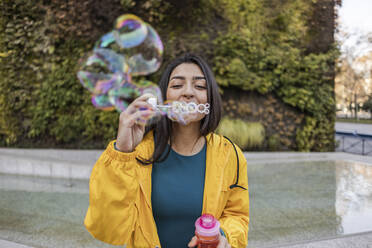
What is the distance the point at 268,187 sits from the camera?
4.66m

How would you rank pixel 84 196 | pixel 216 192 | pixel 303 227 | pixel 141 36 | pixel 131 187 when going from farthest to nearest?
pixel 84 196
pixel 303 227
pixel 141 36
pixel 216 192
pixel 131 187

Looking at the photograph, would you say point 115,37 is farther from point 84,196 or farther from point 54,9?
point 54,9

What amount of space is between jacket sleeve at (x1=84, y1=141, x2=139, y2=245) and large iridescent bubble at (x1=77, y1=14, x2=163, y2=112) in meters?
1.00

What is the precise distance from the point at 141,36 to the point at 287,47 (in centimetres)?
687

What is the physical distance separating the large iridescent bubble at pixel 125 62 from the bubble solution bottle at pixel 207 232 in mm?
1275

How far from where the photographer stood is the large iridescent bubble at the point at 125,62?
217cm

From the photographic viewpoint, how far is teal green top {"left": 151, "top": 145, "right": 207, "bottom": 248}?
127cm

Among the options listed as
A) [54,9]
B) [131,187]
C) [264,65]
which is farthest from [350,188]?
[54,9]

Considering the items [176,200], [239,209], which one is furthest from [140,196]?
[239,209]

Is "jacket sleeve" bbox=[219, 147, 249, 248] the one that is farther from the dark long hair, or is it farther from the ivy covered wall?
the ivy covered wall

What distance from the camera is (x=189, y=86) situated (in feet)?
4.31

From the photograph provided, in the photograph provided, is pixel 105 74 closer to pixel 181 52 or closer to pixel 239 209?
pixel 239 209

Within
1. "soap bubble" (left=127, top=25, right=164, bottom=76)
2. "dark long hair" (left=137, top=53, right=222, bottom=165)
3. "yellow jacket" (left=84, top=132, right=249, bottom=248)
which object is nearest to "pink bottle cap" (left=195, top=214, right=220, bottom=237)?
"yellow jacket" (left=84, top=132, right=249, bottom=248)

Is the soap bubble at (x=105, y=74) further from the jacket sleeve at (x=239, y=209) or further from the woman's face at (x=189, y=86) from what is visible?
the jacket sleeve at (x=239, y=209)
